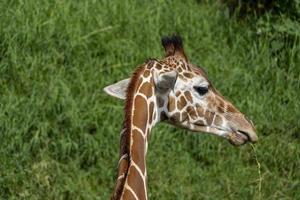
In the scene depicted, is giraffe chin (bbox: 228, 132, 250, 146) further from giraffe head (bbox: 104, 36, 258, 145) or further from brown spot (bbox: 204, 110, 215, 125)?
brown spot (bbox: 204, 110, 215, 125)

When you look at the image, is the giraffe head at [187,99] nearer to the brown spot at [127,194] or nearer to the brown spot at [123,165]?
the brown spot at [123,165]

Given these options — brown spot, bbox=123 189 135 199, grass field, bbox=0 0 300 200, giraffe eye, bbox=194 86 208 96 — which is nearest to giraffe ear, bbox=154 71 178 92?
giraffe eye, bbox=194 86 208 96

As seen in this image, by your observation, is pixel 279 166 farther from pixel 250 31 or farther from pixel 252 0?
pixel 252 0

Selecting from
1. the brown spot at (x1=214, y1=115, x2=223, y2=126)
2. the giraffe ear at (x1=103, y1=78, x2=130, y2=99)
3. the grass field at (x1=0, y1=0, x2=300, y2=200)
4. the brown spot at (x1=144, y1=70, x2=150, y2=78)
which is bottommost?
the grass field at (x1=0, y1=0, x2=300, y2=200)

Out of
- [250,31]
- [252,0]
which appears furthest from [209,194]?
[252,0]

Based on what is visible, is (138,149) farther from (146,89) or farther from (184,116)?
(184,116)

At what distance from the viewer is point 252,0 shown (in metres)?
10.0

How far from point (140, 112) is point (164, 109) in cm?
29

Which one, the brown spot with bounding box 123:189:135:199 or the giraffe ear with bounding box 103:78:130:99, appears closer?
the brown spot with bounding box 123:189:135:199

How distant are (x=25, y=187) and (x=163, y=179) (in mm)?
1082

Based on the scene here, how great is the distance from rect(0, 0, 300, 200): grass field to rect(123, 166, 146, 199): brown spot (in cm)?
245

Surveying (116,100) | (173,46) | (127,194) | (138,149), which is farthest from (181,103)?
(116,100)

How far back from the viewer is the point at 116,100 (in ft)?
26.9

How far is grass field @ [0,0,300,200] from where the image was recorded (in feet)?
24.8
